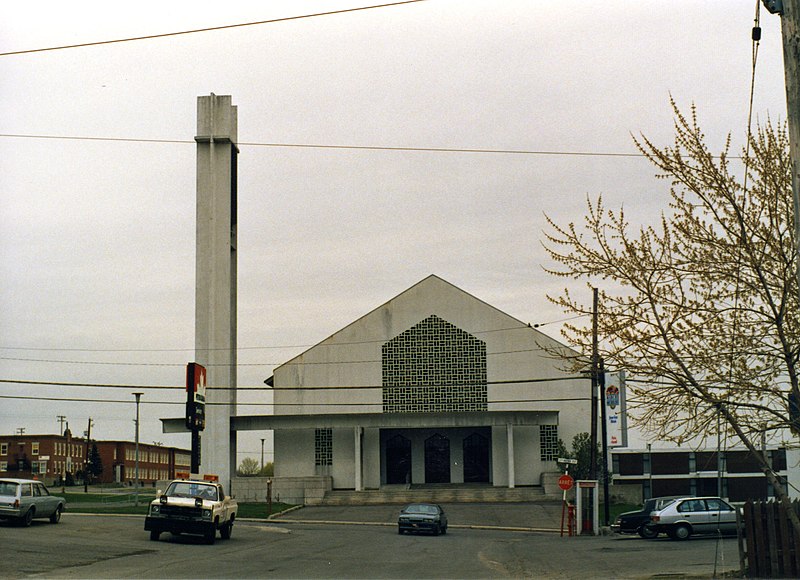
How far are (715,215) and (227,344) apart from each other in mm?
46345

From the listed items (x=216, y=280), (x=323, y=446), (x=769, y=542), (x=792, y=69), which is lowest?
(x=323, y=446)

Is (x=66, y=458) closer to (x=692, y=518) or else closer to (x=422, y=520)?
(x=422, y=520)

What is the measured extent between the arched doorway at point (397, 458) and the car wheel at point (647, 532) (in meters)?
32.1

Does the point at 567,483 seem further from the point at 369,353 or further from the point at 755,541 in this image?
the point at 369,353

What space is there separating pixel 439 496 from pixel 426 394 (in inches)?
305

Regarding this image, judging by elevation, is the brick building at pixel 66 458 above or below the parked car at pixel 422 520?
below

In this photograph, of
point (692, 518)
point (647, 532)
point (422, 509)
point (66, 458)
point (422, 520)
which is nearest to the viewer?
point (692, 518)

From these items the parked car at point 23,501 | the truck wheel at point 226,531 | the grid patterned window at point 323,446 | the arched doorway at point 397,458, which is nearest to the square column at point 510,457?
the arched doorway at point 397,458

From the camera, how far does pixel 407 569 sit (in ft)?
66.3

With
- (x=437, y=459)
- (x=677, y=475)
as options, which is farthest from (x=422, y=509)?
(x=677, y=475)

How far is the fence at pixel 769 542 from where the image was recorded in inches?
663

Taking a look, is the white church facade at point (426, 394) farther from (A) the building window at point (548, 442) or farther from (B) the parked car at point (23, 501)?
(B) the parked car at point (23, 501)

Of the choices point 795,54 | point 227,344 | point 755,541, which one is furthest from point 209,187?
point 795,54

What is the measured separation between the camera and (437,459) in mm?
65188
